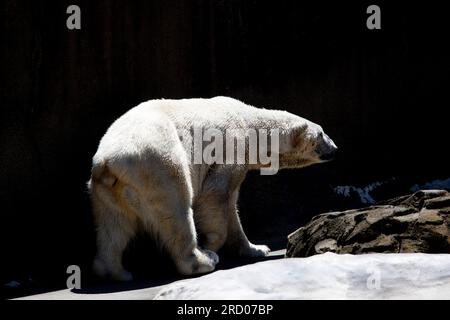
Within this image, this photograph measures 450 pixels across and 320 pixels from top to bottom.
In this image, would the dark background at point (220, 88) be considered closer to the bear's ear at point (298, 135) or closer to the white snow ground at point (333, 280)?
the bear's ear at point (298, 135)

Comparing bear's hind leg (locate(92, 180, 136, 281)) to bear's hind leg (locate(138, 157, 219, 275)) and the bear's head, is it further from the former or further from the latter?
the bear's head

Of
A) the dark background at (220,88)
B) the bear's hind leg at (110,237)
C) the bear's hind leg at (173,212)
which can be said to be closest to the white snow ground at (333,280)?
the bear's hind leg at (173,212)

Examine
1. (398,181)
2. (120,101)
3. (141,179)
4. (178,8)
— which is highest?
(178,8)

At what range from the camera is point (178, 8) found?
821cm

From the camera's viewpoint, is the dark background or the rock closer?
the rock

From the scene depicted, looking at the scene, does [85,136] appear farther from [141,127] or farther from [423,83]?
[423,83]

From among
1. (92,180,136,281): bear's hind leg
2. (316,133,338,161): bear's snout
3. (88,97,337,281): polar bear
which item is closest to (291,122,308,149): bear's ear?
(316,133,338,161): bear's snout

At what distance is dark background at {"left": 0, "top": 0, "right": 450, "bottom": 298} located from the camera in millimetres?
7180

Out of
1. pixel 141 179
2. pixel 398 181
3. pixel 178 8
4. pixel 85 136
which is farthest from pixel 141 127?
pixel 398 181

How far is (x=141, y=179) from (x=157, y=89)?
72.8 inches
